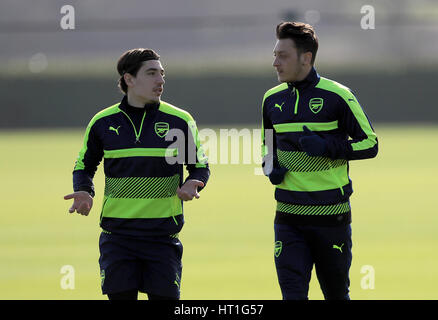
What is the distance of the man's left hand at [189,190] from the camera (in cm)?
584

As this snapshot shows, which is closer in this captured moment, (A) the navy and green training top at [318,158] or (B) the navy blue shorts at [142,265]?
(B) the navy blue shorts at [142,265]

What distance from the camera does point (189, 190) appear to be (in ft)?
19.2

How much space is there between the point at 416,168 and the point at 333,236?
45.5ft

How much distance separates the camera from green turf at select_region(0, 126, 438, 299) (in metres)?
8.48

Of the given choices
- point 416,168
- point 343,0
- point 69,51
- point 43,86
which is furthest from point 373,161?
point 343,0

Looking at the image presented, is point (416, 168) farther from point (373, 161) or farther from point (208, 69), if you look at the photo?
point (208, 69)

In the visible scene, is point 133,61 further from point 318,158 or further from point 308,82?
point 318,158

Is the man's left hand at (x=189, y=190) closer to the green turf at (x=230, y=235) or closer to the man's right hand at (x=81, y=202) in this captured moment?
the man's right hand at (x=81, y=202)

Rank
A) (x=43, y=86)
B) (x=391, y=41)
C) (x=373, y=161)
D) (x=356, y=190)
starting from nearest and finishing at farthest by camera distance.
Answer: (x=356, y=190) < (x=373, y=161) < (x=43, y=86) < (x=391, y=41)

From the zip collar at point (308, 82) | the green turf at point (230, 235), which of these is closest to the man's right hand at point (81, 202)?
the zip collar at point (308, 82)

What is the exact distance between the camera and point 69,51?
4341 centimetres

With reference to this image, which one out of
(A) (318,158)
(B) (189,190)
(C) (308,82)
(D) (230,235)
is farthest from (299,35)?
(D) (230,235)

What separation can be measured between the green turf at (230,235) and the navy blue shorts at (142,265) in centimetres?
208

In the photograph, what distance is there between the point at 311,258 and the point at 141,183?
126 centimetres
